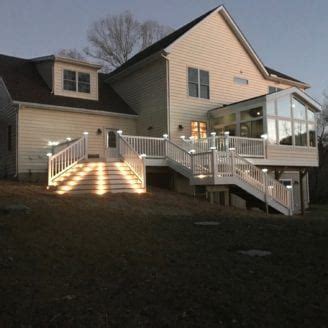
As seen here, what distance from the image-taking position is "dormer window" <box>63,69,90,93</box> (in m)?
19.0

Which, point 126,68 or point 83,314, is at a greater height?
point 126,68

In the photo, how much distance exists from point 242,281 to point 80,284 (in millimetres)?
2040

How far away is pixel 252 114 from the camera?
18.3m

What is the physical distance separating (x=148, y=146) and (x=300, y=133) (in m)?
8.04

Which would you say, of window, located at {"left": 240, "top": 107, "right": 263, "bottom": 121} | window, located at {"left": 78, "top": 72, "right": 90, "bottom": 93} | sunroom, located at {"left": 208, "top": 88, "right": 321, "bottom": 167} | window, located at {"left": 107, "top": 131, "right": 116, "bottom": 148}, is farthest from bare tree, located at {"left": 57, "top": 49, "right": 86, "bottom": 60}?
window, located at {"left": 240, "top": 107, "right": 263, "bottom": 121}

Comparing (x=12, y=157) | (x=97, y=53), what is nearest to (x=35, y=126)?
(x=12, y=157)

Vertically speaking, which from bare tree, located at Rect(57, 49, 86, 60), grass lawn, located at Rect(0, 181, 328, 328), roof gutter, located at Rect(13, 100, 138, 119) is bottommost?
grass lawn, located at Rect(0, 181, 328, 328)

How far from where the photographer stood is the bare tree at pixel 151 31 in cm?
3734

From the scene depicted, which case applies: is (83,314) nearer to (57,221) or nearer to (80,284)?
(80,284)

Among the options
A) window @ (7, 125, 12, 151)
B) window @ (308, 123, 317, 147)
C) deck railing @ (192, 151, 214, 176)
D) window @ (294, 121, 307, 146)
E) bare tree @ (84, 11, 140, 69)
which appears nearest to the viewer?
deck railing @ (192, 151, 214, 176)

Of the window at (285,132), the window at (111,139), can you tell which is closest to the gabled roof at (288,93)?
the window at (285,132)

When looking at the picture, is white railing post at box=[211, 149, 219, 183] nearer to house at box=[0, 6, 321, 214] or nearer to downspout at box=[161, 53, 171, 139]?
house at box=[0, 6, 321, 214]

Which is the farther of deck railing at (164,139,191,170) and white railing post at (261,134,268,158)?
white railing post at (261,134,268,158)

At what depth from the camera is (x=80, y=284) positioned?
4.95 meters
